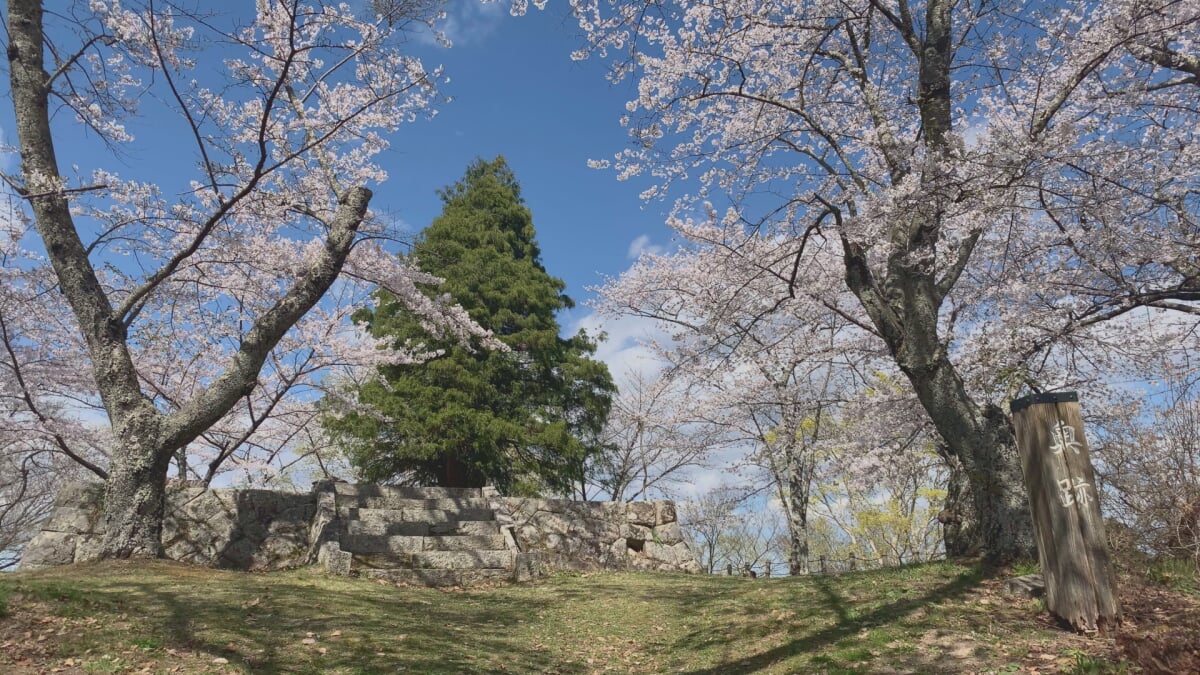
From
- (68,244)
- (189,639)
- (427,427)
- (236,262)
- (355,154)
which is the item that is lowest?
(189,639)

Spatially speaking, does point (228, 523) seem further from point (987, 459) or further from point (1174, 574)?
point (1174, 574)

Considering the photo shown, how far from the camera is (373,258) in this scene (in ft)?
34.9

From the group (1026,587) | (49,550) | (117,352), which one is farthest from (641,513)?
(49,550)

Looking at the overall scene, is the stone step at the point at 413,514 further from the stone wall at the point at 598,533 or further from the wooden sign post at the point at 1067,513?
the wooden sign post at the point at 1067,513

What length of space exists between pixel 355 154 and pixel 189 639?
303 inches

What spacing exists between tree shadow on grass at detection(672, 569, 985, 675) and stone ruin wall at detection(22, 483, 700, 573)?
5.00 m

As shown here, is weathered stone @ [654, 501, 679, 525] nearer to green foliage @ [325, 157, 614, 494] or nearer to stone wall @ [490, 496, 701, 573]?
stone wall @ [490, 496, 701, 573]

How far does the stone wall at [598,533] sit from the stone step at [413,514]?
33 cm

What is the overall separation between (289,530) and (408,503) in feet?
5.97

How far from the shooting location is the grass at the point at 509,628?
4246 millimetres

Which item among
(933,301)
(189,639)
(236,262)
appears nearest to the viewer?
(189,639)

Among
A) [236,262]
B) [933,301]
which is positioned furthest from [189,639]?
[933,301]

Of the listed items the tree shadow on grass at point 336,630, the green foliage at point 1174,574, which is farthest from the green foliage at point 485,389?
the green foliage at point 1174,574

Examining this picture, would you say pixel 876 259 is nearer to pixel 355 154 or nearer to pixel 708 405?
pixel 708 405
